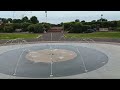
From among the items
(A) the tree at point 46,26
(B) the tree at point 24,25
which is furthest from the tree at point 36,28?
(B) the tree at point 24,25

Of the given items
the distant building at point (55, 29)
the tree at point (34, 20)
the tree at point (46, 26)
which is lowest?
the distant building at point (55, 29)

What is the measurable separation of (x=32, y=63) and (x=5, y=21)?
953 inches

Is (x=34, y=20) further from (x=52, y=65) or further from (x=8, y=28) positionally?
(x=52, y=65)

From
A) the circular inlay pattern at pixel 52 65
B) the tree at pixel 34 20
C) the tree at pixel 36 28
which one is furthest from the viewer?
the tree at pixel 34 20

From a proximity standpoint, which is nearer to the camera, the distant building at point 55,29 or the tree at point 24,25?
the distant building at point 55,29

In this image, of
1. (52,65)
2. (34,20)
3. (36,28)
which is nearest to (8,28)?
(36,28)

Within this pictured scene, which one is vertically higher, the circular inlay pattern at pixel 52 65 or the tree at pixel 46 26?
the tree at pixel 46 26

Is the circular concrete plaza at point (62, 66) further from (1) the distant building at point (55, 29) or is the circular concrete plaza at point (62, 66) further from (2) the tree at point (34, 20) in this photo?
(2) the tree at point (34, 20)

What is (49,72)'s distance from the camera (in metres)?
10.4

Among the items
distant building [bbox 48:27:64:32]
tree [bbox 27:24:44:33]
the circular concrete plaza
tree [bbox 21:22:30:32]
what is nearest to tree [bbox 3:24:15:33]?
tree [bbox 21:22:30:32]

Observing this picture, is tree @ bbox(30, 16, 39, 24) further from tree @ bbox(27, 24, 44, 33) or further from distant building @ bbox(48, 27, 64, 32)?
distant building @ bbox(48, 27, 64, 32)
